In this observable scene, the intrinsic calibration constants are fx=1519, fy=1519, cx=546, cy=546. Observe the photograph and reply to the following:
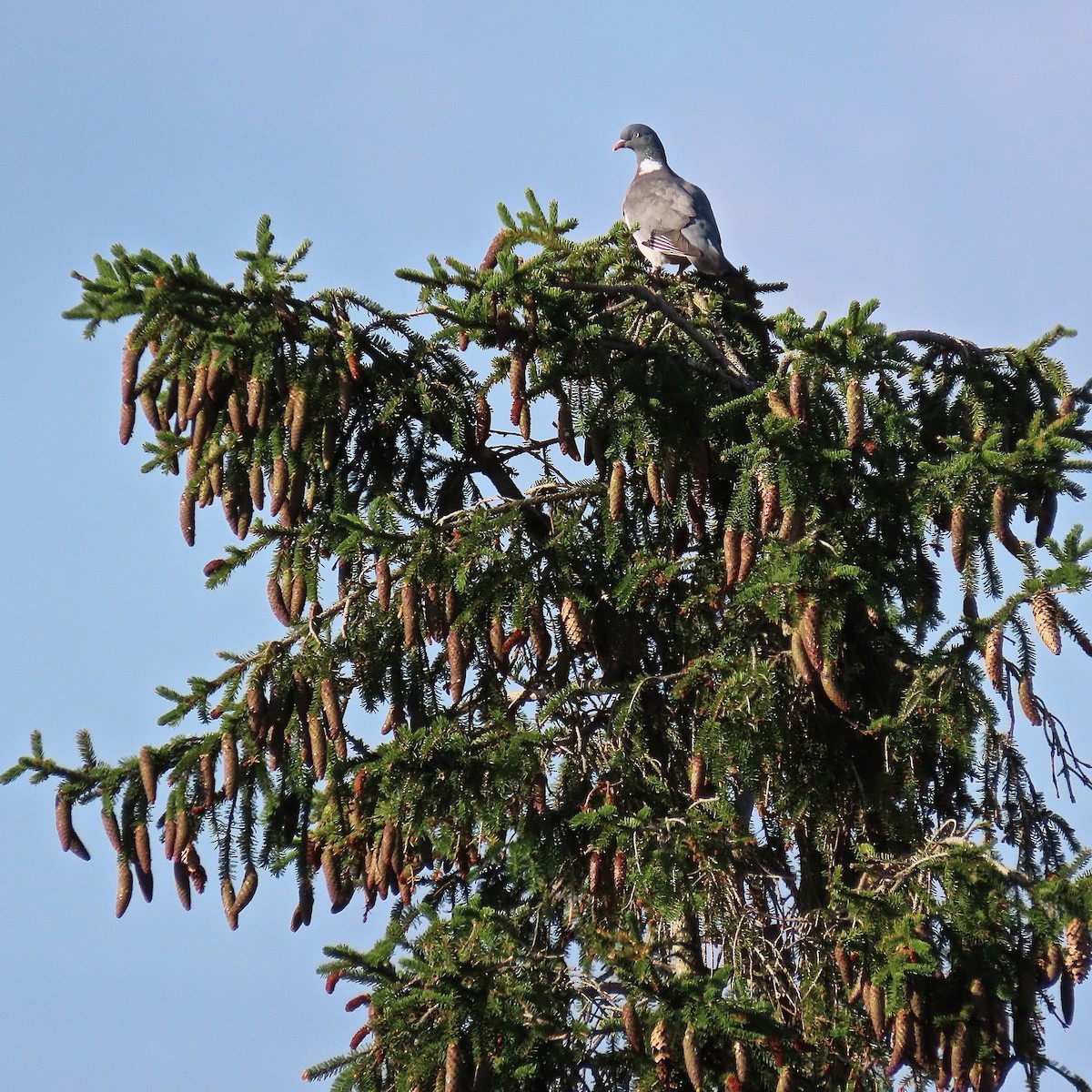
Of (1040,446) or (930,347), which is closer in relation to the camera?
(1040,446)

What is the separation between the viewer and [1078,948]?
5766 mm

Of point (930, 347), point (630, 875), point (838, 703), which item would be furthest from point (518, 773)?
point (930, 347)

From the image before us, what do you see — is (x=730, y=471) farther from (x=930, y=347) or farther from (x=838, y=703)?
(x=838, y=703)

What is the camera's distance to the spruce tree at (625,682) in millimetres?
6066

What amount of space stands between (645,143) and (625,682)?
299 inches

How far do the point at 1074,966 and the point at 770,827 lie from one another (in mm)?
1941

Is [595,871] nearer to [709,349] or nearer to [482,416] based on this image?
[482,416]

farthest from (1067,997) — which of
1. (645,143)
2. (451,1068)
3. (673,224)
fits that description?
(645,143)

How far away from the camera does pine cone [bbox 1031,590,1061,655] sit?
5.55 m

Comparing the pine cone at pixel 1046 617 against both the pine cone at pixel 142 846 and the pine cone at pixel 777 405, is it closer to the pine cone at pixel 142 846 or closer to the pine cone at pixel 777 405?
the pine cone at pixel 777 405

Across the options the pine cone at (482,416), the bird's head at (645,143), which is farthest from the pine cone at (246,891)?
the bird's head at (645,143)

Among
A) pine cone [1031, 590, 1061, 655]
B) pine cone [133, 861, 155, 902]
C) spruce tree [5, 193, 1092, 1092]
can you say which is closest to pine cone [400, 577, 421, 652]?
spruce tree [5, 193, 1092, 1092]

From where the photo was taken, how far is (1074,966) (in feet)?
19.0

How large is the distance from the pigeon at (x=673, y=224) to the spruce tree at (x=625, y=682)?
0.85 metres
